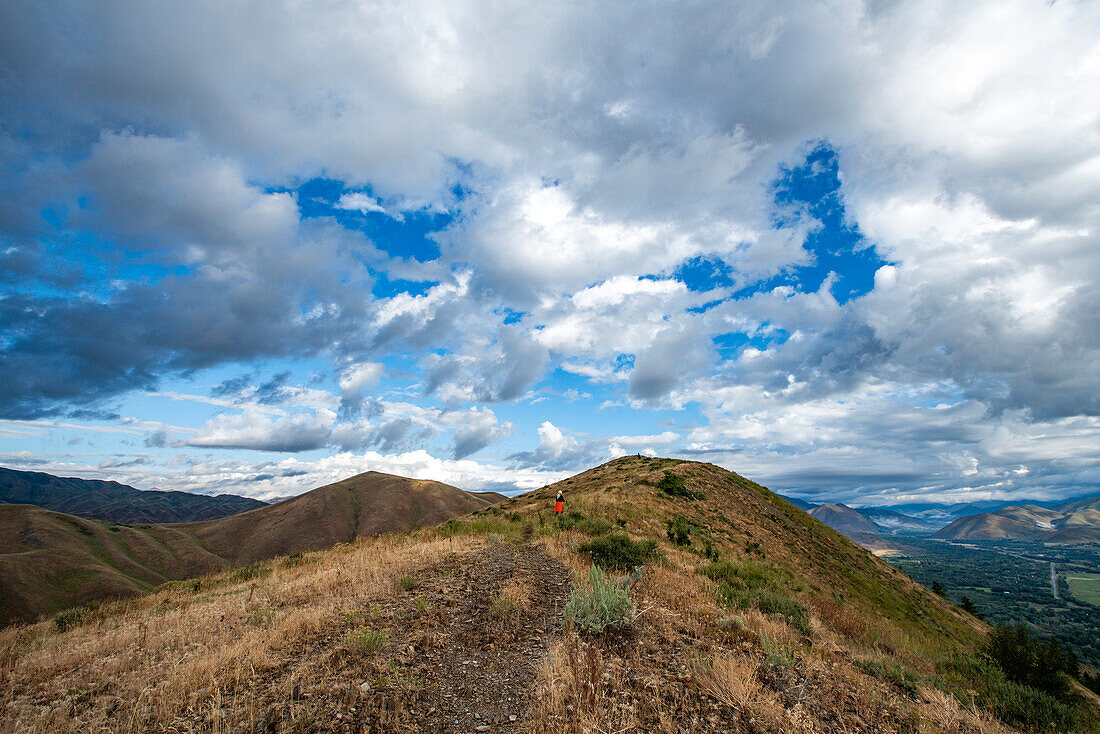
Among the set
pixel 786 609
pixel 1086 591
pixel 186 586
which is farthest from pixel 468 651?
pixel 1086 591

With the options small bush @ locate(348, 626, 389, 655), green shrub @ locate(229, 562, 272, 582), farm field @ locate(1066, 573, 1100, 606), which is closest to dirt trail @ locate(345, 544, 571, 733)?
small bush @ locate(348, 626, 389, 655)

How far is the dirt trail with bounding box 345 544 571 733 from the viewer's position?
5945mm

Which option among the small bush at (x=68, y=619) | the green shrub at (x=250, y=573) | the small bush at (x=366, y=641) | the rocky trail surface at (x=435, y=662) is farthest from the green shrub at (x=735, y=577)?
the small bush at (x=68, y=619)

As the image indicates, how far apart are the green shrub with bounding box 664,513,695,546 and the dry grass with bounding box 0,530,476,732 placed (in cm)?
1532

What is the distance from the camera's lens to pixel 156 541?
15125 cm

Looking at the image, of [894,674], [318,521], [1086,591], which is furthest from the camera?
[1086,591]

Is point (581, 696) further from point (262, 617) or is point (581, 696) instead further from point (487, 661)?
point (262, 617)

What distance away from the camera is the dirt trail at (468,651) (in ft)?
19.5

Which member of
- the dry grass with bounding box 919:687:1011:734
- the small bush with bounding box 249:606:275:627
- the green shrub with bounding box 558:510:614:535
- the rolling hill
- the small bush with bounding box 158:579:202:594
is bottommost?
the rolling hill

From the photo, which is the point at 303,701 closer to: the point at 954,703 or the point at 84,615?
the point at 954,703

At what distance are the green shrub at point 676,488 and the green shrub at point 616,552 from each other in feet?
71.4

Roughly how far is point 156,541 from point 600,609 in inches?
8022

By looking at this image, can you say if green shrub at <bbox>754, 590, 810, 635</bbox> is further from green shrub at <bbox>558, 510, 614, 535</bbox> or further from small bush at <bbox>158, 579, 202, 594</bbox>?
small bush at <bbox>158, 579, 202, 594</bbox>

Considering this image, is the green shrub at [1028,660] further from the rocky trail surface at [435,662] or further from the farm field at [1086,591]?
the farm field at [1086,591]
